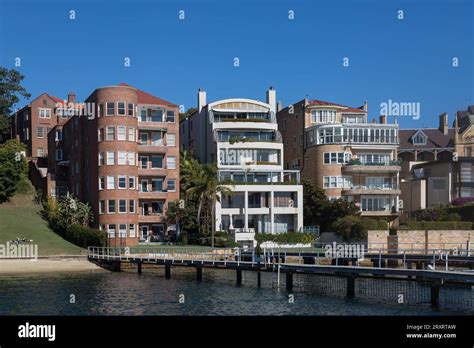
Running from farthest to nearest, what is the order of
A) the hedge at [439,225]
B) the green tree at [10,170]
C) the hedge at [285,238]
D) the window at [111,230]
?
1. the green tree at [10,170]
2. the hedge at [285,238]
3. the hedge at [439,225]
4. the window at [111,230]

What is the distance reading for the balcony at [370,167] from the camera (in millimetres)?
86500

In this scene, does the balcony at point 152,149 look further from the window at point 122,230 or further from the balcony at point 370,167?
the balcony at point 370,167

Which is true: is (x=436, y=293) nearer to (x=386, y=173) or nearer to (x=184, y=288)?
(x=184, y=288)

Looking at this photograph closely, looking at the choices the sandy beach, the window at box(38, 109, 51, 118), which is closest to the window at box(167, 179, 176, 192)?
the sandy beach

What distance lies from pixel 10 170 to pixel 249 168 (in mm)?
29375

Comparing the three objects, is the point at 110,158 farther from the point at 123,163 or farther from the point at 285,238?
the point at 285,238

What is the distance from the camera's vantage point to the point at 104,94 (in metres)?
74.7

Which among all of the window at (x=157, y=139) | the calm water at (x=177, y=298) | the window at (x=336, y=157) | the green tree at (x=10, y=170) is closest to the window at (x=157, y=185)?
the window at (x=157, y=139)

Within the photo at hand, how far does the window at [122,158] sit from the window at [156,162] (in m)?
5.92

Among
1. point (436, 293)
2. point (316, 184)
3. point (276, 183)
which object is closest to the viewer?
point (436, 293)

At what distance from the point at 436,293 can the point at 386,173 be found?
4916cm

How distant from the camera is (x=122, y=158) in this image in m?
75.1
